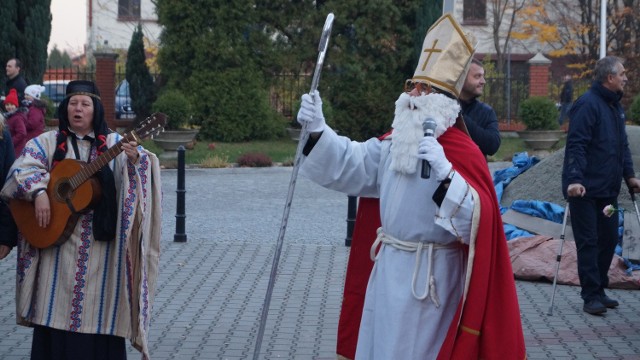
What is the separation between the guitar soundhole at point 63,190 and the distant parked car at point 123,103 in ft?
71.8

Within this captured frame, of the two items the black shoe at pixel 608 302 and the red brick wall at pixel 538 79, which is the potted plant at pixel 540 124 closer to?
the red brick wall at pixel 538 79

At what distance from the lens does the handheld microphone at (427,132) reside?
15.5 ft

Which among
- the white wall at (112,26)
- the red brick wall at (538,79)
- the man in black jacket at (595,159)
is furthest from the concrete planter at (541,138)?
the white wall at (112,26)

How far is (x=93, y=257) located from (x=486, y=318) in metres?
2.18

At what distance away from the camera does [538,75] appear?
29984 mm

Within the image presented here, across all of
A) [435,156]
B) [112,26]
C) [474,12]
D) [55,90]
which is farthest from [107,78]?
[435,156]

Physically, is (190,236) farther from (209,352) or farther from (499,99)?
(499,99)

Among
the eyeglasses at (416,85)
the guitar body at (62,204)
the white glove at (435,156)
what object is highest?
the eyeglasses at (416,85)

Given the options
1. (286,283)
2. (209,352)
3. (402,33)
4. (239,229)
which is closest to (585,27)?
(402,33)

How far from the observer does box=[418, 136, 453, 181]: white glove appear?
462 centimetres

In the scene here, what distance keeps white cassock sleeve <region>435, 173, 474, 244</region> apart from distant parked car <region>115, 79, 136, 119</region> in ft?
76.4

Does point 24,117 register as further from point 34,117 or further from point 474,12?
point 474,12

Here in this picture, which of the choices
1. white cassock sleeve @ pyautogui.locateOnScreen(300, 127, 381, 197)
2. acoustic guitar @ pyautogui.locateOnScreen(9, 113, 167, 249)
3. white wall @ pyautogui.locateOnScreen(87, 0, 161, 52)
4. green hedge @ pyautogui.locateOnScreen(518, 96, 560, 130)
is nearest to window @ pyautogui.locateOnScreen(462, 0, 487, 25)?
white wall @ pyautogui.locateOnScreen(87, 0, 161, 52)

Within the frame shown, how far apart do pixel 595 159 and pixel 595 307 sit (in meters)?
1.17
